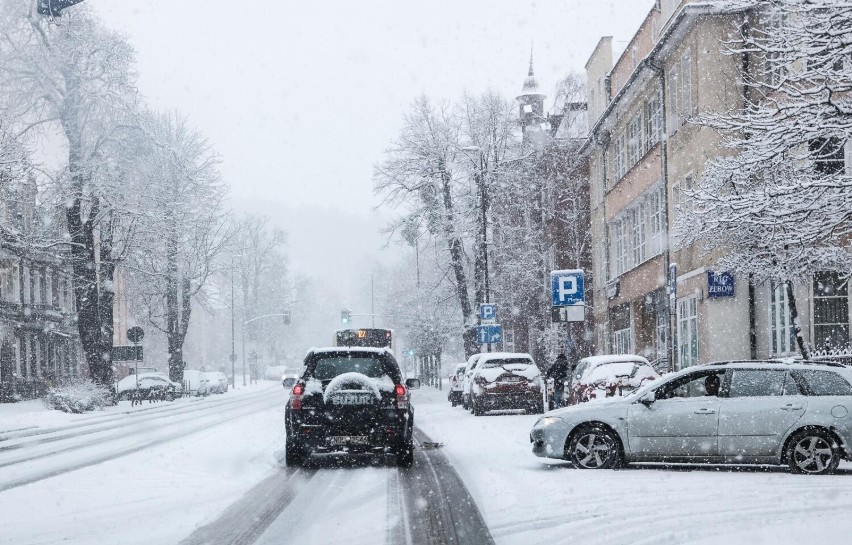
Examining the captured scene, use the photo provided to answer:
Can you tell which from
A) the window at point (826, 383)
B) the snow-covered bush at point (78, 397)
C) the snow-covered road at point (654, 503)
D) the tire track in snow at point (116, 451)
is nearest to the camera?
the snow-covered road at point (654, 503)

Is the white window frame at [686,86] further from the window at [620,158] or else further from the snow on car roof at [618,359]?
the window at [620,158]

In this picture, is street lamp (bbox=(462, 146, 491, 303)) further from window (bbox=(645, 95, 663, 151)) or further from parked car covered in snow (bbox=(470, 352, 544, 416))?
parked car covered in snow (bbox=(470, 352, 544, 416))

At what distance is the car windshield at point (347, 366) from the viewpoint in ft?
49.8

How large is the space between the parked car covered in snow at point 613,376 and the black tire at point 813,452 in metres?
7.23

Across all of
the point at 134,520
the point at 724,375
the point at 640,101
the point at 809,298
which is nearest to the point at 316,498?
the point at 134,520

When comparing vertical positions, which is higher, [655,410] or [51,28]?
[51,28]

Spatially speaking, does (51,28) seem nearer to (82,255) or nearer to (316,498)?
(82,255)

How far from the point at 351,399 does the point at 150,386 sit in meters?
38.5

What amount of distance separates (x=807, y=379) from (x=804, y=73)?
529 cm

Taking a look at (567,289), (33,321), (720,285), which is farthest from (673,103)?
(33,321)

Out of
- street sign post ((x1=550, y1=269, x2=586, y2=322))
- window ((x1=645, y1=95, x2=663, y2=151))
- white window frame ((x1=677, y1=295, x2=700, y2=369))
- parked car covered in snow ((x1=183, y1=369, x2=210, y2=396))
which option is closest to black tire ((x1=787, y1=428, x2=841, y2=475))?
street sign post ((x1=550, y1=269, x2=586, y2=322))

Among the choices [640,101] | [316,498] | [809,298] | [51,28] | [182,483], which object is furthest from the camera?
[51,28]

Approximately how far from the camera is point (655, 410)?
13.6 metres

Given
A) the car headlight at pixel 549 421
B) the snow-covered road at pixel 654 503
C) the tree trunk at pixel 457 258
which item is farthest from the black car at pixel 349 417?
the tree trunk at pixel 457 258
